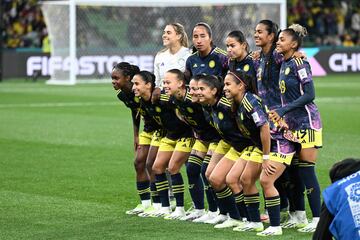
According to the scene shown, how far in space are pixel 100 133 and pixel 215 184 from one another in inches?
365

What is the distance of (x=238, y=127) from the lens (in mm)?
9281

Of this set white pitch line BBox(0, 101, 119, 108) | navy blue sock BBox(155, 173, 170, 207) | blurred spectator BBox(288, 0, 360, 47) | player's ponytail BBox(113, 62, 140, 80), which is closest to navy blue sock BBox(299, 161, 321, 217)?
navy blue sock BBox(155, 173, 170, 207)

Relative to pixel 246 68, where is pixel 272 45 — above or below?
above

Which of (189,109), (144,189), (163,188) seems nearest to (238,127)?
(189,109)

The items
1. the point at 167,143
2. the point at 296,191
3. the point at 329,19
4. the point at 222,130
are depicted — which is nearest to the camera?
the point at 222,130

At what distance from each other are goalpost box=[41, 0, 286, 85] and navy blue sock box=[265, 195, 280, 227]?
2234cm

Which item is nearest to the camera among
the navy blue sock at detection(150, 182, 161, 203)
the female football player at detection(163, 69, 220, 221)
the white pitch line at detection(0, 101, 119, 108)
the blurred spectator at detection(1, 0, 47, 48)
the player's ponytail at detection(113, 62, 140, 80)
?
the female football player at detection(163, 69, 220, 221)

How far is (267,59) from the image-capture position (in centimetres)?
955

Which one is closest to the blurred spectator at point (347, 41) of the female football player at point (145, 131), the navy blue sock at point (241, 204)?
the female football player at point (145, 131)

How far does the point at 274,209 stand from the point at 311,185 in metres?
0.50

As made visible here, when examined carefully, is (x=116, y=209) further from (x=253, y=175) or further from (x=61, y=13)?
(x=61, y=13)

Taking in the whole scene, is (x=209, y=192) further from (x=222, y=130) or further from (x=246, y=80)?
(x=246, y=80)

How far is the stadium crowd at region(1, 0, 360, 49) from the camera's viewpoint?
38638 mm

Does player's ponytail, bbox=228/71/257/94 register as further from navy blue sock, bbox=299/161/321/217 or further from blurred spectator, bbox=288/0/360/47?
blurred spectator, bbox=288/0/360/47
